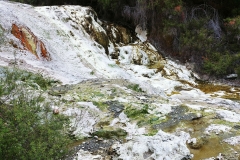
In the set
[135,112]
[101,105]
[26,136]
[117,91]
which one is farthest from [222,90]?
[26,136]

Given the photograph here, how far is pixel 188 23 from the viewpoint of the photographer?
40.7 ft

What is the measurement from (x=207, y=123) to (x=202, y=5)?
975 cm

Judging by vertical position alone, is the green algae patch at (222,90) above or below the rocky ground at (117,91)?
below

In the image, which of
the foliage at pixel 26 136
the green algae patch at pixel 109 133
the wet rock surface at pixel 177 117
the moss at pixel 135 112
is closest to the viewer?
the foliage at pixel 26 136

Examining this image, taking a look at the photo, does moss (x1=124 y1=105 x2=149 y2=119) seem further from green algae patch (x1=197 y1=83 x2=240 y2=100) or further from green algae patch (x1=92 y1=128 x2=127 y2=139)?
green algae patch (x1=197 y1=83 x2=240 y2=100)

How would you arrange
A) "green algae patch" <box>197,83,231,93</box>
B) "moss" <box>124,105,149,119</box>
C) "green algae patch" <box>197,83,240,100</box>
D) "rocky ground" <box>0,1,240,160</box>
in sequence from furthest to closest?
1. "green algae patch" <box>197,83,231,93</box>
2. "green algae patch" <box>197,83,240,100</box>
3. "moss" <box>124,105,149,119</box>
4. "rocky ground" <box>0,1,240,160</box>

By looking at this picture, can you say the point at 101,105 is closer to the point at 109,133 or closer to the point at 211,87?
the point at 109,133

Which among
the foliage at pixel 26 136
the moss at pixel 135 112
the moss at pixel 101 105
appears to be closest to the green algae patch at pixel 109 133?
the moss at pixel 135 112

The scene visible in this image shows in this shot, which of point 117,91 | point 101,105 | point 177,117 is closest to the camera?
point 177,117

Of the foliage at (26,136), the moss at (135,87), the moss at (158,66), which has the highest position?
the foliage at (26,136)

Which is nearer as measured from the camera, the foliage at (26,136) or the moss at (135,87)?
the foliage at (26,136)

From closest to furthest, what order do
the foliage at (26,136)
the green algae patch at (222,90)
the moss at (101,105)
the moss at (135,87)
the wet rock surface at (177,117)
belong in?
the foliage at (26,136)
the wet rock surface at (177,117)
the moss at (101,105)
the moss at (135,87)
the green algae patch at (222,90)

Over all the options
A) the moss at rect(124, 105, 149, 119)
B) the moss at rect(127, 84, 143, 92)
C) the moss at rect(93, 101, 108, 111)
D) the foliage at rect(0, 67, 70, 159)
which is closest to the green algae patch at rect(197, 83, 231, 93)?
the moss at rect(127, 84, 143, 92)

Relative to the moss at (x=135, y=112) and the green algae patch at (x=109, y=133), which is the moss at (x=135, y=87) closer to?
the moss at (x=135, y=112)
